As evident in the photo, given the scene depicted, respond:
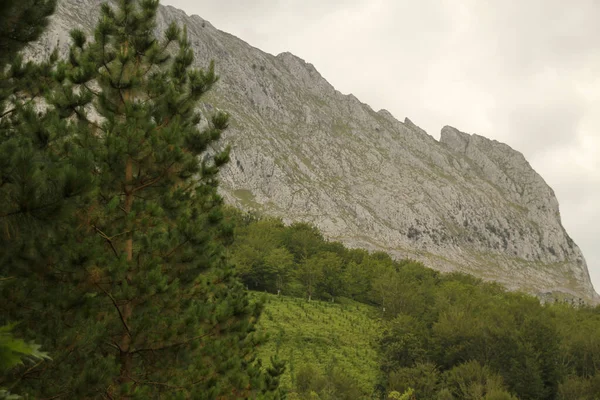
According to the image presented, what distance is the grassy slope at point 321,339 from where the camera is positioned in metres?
33.1

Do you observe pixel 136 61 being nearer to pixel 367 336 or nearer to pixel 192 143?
pixel 192 143

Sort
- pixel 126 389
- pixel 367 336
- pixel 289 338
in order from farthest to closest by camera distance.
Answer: pixel 367 336 → pixel 289 338 → pixel 126 389

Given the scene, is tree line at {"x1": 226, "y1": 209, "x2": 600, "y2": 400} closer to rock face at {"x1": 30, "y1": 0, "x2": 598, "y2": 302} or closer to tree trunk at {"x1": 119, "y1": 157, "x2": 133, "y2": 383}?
tree trunk at {"x1": 119, "y1": 157, "x2": 133, "y2": 383}

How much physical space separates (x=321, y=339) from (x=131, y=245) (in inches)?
1287

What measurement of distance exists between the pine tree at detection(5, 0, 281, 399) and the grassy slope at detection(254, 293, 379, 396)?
19527 mm

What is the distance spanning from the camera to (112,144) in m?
7.87

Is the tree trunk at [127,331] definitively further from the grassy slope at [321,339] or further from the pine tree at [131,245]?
the grassy slope at [321,339]

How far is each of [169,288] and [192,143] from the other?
4.82 m

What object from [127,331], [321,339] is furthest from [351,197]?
[127,331]

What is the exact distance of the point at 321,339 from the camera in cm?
3828

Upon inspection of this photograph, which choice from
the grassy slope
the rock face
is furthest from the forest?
the rock face

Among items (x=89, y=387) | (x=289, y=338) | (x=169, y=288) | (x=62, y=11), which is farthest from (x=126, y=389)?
(x=62, y=11)

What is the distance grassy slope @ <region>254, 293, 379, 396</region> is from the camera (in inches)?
1303

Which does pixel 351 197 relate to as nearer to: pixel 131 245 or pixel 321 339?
pixel 321 339
